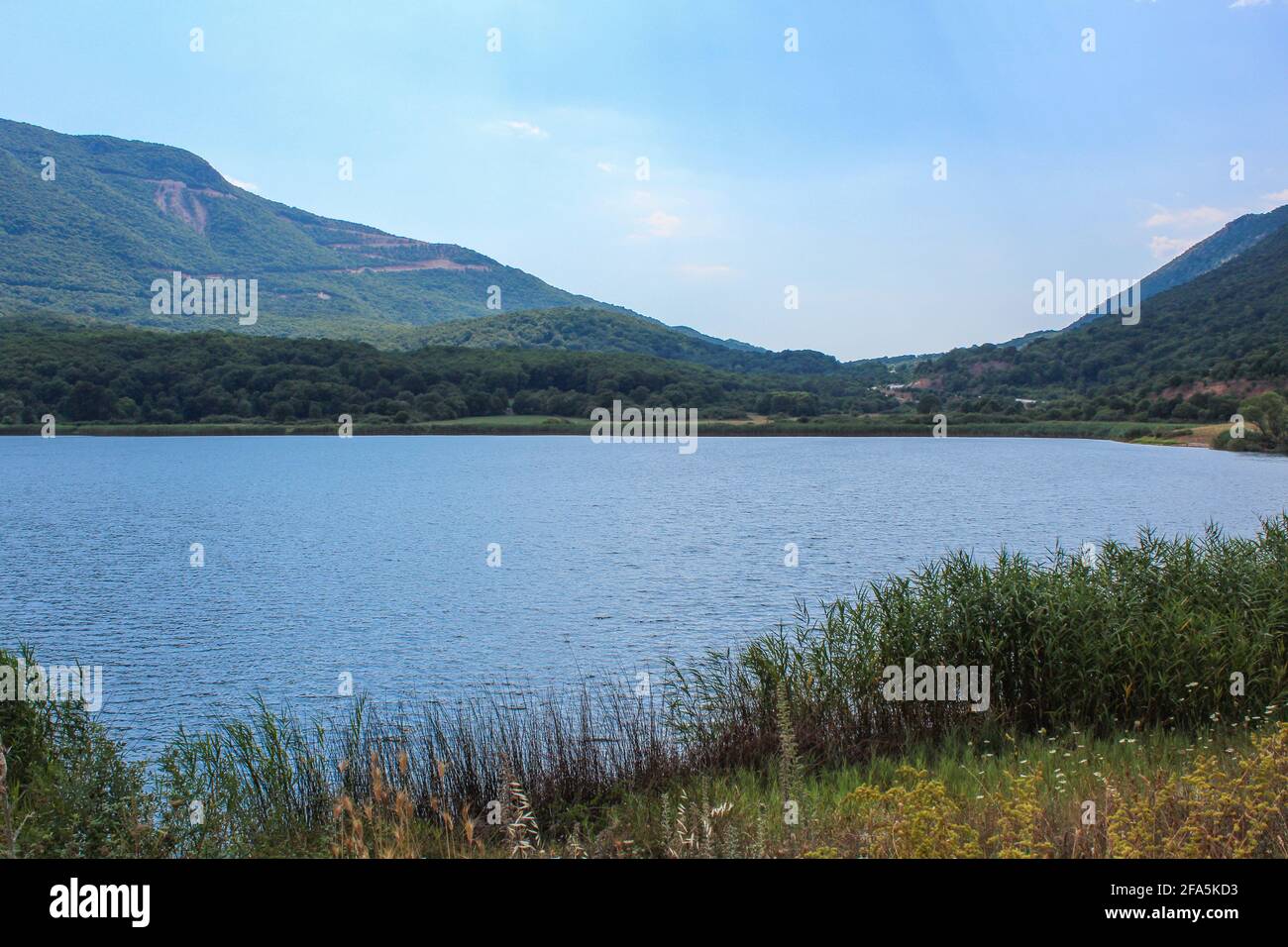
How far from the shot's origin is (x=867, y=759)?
14781 millimetres

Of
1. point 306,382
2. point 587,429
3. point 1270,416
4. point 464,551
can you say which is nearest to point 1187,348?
point 1270,416

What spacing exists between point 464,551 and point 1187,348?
5484 inches

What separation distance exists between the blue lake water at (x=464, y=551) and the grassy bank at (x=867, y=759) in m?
7.22

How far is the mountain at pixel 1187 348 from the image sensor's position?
128 metres

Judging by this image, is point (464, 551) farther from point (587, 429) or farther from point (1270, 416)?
point (587, 429)

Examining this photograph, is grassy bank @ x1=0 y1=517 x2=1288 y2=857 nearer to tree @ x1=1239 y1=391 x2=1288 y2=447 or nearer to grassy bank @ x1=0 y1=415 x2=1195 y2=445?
tree @ x1=1239 y1=391 x2=1288 y2=447

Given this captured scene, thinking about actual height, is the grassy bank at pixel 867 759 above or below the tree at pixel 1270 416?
below

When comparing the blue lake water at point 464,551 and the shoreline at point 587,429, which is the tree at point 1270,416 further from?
the shoreline at point 587,429

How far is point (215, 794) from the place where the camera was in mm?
12992

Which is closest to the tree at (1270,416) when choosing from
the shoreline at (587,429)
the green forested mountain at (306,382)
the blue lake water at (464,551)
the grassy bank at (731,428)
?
the blue lake water at (464,551)

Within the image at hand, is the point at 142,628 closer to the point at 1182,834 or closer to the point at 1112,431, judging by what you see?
the point at 1182,834

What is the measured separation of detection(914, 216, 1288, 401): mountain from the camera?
419 feet
